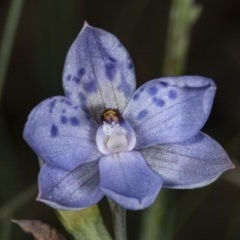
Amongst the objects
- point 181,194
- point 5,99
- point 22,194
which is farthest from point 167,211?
point 5,99

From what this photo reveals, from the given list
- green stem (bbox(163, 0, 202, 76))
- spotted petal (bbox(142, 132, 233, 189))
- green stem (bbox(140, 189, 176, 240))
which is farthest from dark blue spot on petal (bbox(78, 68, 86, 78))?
green stem (bbox(140, 189, 176, 240))

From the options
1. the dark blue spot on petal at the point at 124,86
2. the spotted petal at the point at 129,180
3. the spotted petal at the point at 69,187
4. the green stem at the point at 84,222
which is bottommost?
the green stem at the point at 84,222

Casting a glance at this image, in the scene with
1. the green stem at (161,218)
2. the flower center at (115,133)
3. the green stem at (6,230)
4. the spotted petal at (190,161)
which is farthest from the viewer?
the green stem at (6,230)

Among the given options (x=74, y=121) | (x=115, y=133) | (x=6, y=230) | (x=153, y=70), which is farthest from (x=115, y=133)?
(x=153, y=70)

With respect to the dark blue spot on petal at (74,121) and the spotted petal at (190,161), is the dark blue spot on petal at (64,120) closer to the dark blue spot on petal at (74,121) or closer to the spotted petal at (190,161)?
the dark blue spot on petal at (74,121)

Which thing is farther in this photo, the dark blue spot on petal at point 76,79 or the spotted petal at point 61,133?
the dark blue spot on petal at point 76,79

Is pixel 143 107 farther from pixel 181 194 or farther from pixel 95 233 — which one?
pixel 181 194

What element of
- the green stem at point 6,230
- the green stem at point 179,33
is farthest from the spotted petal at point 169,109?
the green stem at point 6,230
